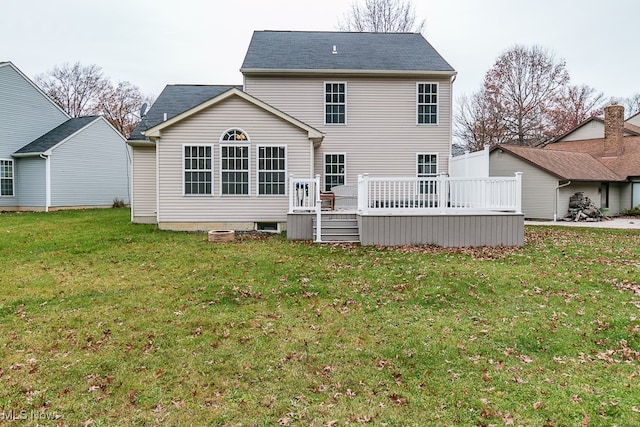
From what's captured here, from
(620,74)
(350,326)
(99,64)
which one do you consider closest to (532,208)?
(350,326)

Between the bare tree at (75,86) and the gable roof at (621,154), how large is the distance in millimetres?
37247

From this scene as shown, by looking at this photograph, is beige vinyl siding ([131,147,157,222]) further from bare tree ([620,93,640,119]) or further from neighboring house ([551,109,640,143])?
bare tree ([620,93,640,119])

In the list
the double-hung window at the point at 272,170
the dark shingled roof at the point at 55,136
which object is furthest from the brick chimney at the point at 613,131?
the dark shingled roof at the point at 55,136

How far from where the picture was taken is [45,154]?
770 inches

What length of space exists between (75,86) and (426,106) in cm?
3460

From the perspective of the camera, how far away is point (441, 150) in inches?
587

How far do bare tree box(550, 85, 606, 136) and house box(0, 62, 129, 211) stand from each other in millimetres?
33758

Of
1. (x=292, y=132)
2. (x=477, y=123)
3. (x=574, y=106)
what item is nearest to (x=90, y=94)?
(x=292, y=132)

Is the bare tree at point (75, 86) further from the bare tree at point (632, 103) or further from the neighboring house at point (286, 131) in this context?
the bare tree at point (632, 103)

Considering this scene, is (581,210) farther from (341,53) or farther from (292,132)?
(292,132)

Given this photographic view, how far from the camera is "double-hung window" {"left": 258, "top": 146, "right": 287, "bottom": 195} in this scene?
12.2 meters

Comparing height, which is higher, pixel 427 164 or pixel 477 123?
pixel 477 123

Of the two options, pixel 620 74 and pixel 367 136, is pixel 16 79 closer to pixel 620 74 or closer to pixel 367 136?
pixel 367 136

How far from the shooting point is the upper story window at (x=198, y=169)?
474 inches
